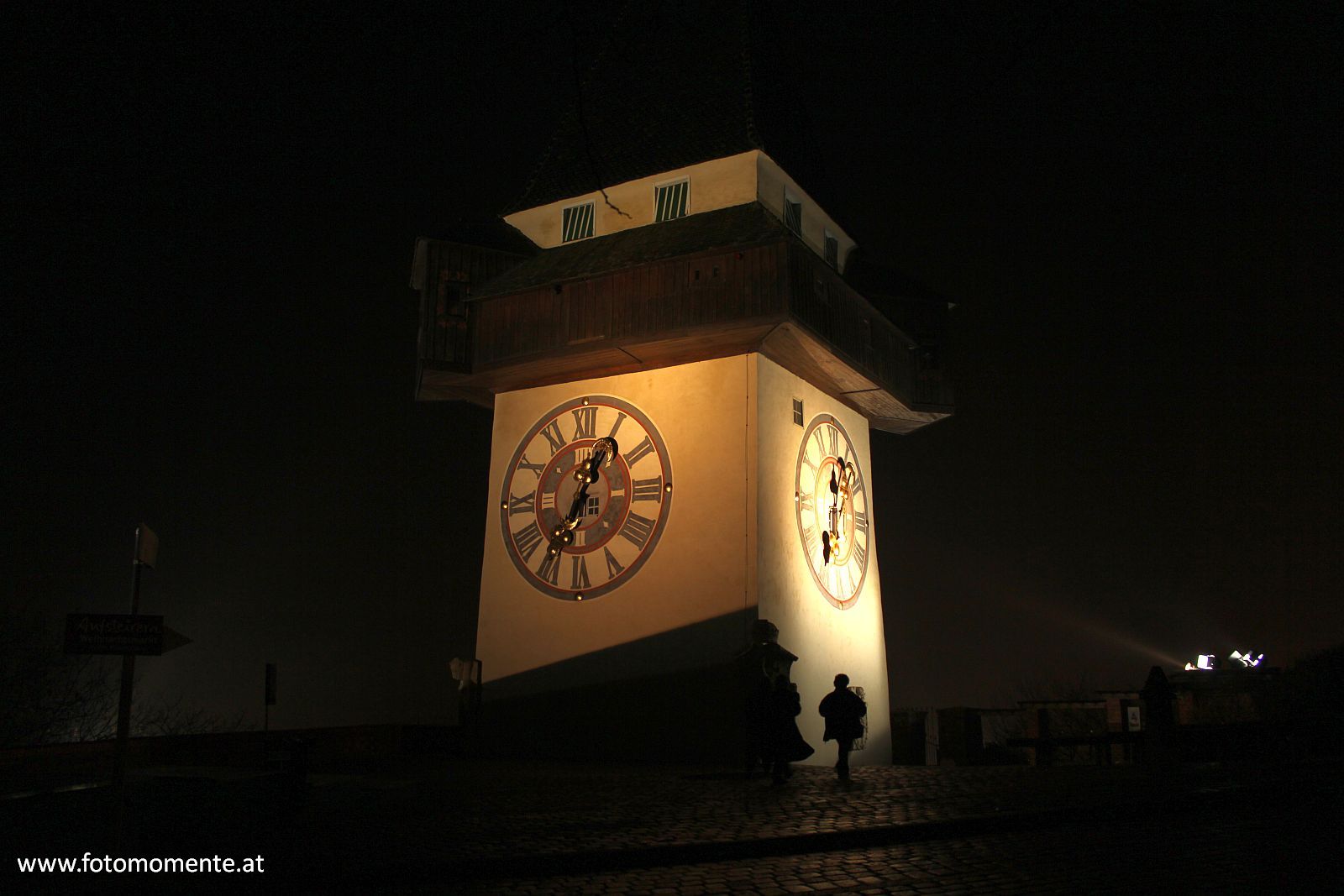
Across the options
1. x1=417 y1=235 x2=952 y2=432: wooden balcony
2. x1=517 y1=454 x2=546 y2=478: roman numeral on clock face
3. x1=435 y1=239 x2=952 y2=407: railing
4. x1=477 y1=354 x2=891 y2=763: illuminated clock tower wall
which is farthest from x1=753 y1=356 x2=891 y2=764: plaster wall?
x1=517 y1=454 x2=546 y2=478: roman numeral on clock face

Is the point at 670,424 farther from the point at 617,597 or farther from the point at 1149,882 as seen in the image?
the point at 1149,882

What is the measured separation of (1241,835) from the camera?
7.85 metres

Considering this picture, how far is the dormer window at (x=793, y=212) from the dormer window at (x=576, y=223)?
11.2ft

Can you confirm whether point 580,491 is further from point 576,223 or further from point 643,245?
point 576,223

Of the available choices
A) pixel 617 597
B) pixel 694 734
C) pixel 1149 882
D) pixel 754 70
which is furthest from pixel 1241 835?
pixel 754 70

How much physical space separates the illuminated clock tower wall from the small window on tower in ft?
10.1

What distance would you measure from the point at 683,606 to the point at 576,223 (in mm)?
7483

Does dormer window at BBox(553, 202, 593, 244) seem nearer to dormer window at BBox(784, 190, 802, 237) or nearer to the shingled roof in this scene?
the shingled roof

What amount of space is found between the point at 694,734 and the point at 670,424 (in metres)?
4.54

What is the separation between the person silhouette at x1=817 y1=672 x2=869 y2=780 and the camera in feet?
37.6

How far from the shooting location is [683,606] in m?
15.4

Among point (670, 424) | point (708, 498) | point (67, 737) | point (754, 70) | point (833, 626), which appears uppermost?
point (754, 70)

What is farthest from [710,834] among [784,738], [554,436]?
[554,436]

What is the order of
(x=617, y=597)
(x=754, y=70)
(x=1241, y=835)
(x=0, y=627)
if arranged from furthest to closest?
(x=0, y=627)
(x=754, y=70)
(x=617, y=597)
(x=1241, y=835)
